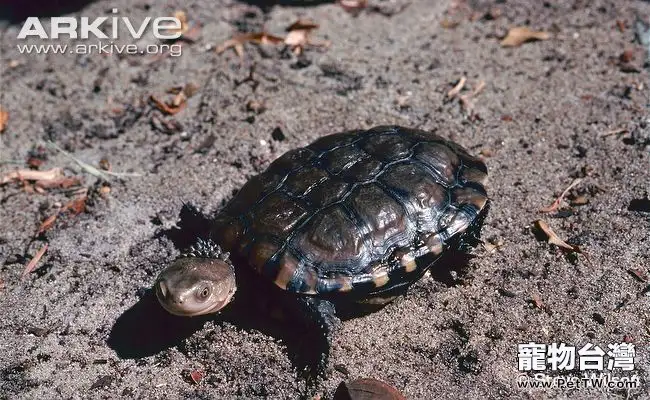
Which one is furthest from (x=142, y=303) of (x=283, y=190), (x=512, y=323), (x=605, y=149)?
(x=605, y=149)

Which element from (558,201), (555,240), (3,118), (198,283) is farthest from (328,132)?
(3,118)

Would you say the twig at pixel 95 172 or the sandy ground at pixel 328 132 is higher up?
the sandy ground at pixel 328 132

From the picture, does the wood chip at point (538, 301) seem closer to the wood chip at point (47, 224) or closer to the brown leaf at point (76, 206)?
the brown leaf at point (76, 206)

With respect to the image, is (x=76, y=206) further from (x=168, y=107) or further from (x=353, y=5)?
(x=353, y=5)

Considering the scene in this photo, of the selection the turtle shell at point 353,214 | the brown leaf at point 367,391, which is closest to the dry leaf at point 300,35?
the turtle shell at point 353,214

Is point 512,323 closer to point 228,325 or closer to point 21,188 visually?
point 228,325

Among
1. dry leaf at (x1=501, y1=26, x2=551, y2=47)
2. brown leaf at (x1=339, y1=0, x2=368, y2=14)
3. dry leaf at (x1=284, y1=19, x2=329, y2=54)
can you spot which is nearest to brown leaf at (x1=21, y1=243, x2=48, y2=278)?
dry leaf at (x1=284, y1=19, x2=329, y2=54)
